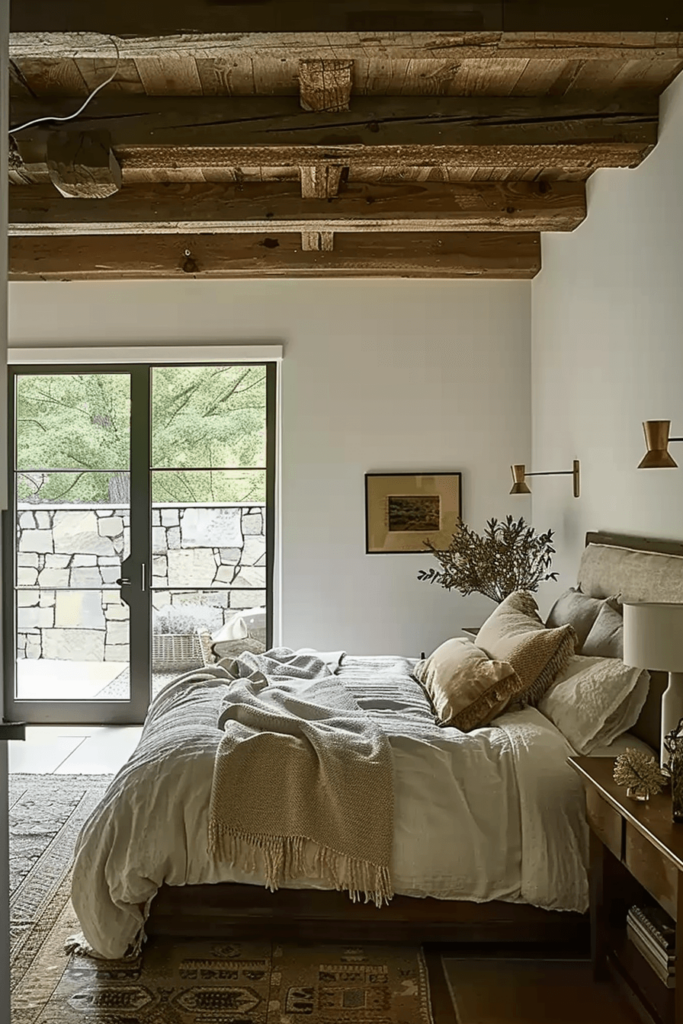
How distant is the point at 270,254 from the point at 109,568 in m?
2.25

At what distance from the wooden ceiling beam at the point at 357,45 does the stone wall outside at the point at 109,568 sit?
136 inches

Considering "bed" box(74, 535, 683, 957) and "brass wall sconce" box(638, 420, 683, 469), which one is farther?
"brass wall sconce" box(638, 420, 683, 469)

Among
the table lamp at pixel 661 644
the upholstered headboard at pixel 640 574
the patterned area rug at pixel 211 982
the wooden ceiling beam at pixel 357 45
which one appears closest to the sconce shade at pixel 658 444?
the upholstered headboard at pixel 640 574

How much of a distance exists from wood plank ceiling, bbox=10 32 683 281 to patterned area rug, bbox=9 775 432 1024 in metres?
2.85

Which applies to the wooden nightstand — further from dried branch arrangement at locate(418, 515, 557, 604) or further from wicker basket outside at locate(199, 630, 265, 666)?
wicker basket outside at locate(199, 630, 265, 666)

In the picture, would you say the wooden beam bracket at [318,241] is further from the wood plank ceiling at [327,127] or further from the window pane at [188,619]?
the window pane at [188,619]

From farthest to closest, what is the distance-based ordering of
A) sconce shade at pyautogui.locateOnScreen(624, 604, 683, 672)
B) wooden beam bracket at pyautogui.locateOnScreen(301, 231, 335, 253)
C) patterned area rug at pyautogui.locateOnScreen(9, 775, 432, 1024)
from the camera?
wooden beam bracket at pyautogui.locateOnScreen(301, 231, 335, 253)
patterned area rug at pyautogui.locateOnScreen(9, 775, 432, 1024)
sconce shade at pyautogui.locateOnScreen(624, 604, 683, 672)

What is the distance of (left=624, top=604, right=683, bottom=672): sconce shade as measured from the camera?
8.61 feet

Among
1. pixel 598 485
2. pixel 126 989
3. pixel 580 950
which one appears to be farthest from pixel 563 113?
pixel 126 989

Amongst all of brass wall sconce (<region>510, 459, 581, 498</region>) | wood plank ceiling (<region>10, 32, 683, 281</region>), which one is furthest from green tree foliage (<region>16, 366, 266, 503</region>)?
brass wall sconce (<region>510, 459, 581, 498</region>)

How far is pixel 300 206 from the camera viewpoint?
4895 mm

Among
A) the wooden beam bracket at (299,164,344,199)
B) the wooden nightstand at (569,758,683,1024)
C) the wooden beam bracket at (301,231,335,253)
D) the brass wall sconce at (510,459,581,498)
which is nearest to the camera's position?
the wooden nightstand at (569,758,683,1024)

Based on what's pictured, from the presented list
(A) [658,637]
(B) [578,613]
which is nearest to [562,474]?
(B) [578,613]

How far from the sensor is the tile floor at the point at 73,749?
5238 millimetres
